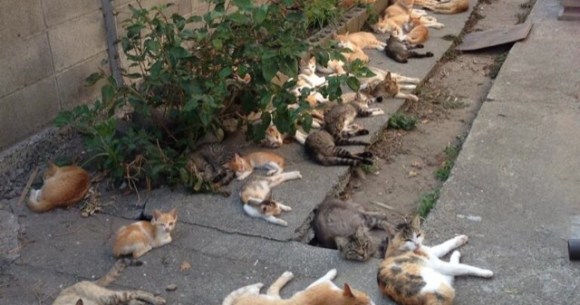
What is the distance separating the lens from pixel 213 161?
Result: 5348mm

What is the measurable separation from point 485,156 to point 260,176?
175 cm

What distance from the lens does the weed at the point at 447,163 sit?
226 inches

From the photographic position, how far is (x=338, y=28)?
820 cm

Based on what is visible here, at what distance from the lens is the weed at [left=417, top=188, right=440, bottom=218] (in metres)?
5.01

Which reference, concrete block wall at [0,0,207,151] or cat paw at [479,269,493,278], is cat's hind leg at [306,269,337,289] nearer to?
cat paw at [479,269,493,278]

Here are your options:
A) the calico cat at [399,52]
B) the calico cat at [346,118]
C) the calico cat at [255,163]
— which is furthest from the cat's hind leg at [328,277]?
the calico cat at [399,52]

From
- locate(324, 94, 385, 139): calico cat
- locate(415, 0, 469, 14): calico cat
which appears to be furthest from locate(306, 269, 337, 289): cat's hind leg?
locate(415, 0, 469, 14): calico cat

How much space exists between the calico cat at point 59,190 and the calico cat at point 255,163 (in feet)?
3.59

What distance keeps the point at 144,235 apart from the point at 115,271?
303 millimetres

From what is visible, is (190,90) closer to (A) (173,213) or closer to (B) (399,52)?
(A) (173,213)

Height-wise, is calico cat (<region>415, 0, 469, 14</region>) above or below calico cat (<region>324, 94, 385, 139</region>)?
below

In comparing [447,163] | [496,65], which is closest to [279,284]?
[447,163]

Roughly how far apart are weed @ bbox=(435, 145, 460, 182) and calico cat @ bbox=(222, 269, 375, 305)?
1988 mm

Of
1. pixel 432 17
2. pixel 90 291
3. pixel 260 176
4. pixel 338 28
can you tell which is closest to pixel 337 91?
pixel 260 176
